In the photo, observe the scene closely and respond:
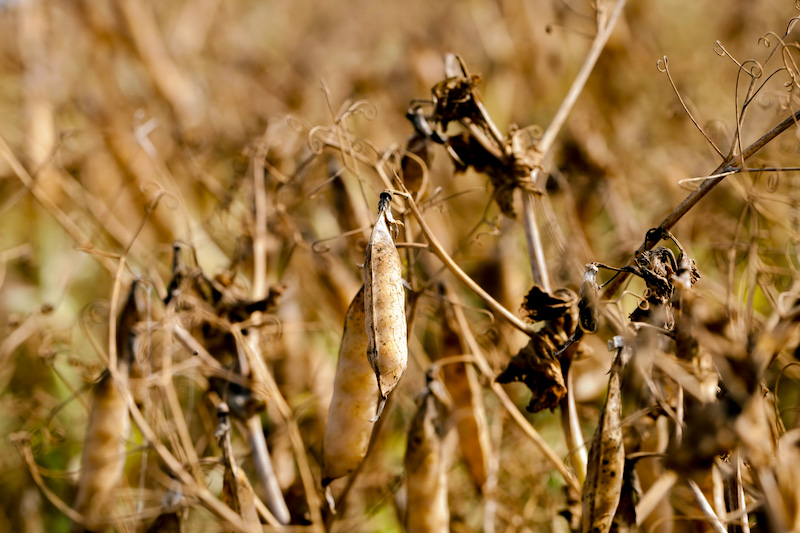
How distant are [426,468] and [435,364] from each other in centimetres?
18

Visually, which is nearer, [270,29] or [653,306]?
[653,306]

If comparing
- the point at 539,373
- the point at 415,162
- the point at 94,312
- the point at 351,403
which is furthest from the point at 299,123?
the point at 539,373

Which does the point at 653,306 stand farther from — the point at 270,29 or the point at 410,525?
the point at 270,29

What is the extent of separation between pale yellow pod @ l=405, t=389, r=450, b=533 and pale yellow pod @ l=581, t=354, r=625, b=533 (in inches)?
12.8

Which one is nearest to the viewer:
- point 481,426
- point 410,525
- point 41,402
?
point 410,525

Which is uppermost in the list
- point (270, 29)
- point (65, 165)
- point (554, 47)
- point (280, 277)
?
point (270, 29)

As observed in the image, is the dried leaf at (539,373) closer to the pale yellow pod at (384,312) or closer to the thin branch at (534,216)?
the thin branch at (534,216)

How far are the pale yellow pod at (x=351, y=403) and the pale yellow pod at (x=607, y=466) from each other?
0.32 meters

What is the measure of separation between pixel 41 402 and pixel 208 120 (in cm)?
143

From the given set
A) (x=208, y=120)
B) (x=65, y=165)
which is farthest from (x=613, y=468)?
(x=208, y=120)

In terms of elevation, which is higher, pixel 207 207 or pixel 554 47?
pixel 554 47

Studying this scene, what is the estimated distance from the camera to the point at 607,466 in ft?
2.94

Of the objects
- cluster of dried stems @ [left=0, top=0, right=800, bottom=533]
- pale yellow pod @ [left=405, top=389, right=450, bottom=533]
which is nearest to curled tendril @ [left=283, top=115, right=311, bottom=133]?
cluster of dried stems @ [left=0, top=0, right=800, bottom=533]

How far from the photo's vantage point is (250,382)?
1.27 m
